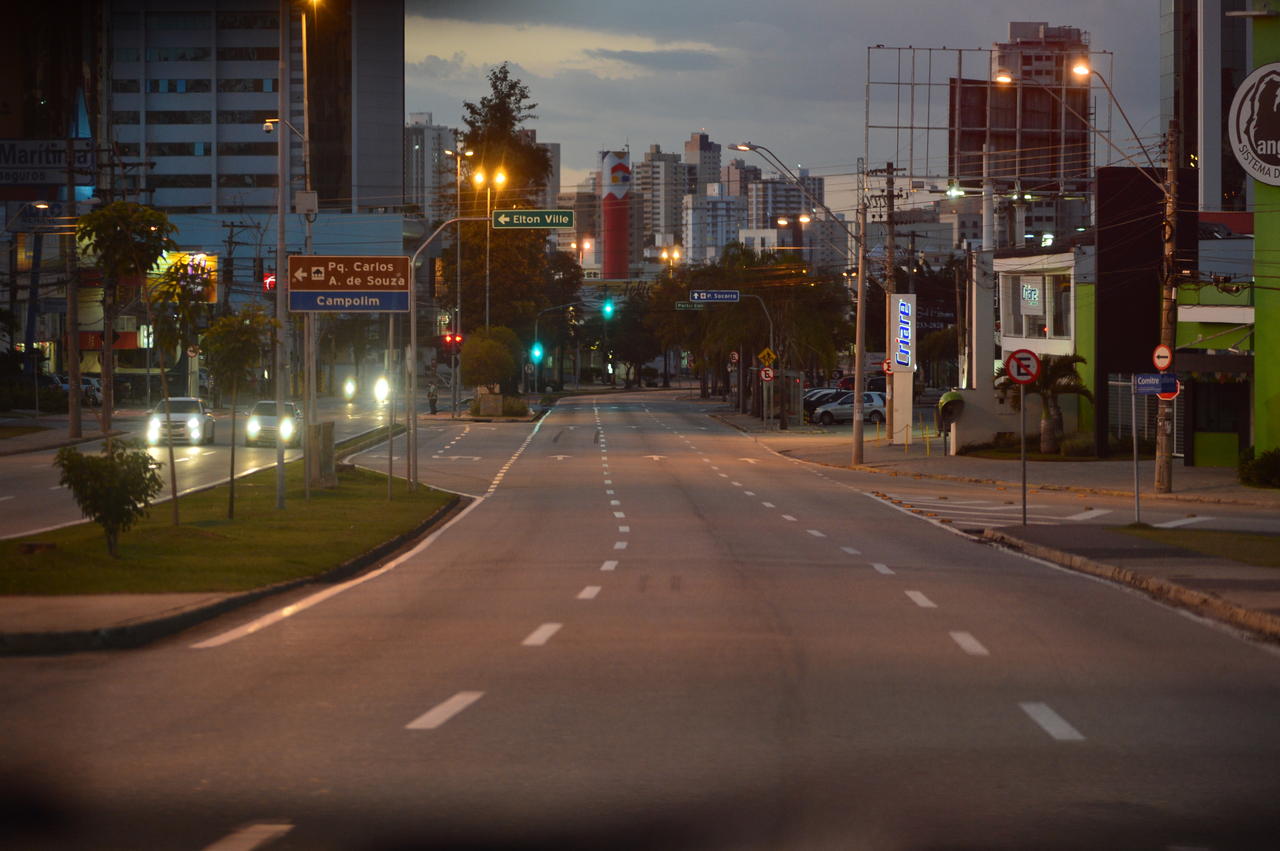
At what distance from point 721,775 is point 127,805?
303cm

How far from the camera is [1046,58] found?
107 meters

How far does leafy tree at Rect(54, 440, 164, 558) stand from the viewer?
18.1m

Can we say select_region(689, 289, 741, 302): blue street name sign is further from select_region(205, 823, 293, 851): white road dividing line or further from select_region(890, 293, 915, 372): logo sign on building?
select_region(205, 823, 293, 851): white road dividing line

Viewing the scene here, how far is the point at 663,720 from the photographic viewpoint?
9.96m

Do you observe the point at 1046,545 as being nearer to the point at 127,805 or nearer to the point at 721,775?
the point at 721,775

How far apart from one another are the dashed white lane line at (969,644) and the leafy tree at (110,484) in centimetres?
961

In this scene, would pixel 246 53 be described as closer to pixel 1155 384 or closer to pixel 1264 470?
pixel 1264 470

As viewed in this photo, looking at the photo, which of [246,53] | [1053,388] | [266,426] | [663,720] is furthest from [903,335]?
[246,53]

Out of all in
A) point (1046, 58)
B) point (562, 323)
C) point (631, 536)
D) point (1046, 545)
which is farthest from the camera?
point (562, 323)

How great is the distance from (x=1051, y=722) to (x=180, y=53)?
148m

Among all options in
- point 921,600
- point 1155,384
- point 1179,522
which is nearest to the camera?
point 921,600

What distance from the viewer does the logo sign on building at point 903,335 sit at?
195 feet

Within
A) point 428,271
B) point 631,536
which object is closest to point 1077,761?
point 631,536

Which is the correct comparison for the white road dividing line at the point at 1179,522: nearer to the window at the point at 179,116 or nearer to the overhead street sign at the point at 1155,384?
the overhead street sign at the point at 1155,384
